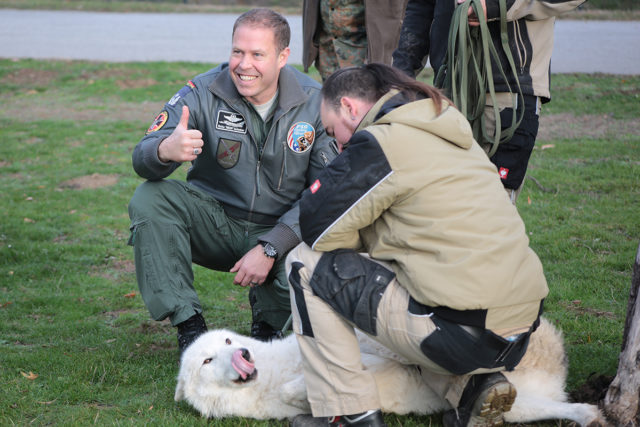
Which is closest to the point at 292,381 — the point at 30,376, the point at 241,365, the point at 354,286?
the point at 241,365

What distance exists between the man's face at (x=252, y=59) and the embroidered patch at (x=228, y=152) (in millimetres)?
287

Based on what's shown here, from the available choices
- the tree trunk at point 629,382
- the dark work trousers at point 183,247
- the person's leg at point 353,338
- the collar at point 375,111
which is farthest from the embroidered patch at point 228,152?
the tree trunk at point 629,382

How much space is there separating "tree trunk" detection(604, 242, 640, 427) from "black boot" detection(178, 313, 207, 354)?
2.08 m

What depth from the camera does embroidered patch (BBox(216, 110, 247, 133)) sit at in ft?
12.7

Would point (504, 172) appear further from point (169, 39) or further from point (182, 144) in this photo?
point (169, 39)

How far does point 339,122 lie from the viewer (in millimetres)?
2789

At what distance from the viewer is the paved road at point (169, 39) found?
1245 cm

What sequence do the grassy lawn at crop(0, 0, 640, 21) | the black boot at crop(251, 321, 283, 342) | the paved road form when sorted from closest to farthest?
the black boot at crop(251, 321, 283, 342) → the paved road → the grassy lawn at crop(0, 0, 640, 21)

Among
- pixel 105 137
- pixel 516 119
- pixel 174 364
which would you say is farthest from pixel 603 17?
pixel 174 364

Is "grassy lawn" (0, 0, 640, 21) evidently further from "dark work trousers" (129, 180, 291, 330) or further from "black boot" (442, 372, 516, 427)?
"black boot" (442, 372, 516, 427)

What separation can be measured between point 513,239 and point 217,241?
78.0 inches

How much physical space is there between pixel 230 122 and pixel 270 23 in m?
0.61

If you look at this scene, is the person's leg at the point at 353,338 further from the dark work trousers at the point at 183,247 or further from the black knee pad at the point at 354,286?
the dark work trousers at the point at 183,247

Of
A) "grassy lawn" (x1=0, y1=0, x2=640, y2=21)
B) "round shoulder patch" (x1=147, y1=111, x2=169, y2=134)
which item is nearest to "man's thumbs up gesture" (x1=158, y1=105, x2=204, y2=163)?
"round shoulder patch" (x1=147, y1=111, x2=169, y2=134)
